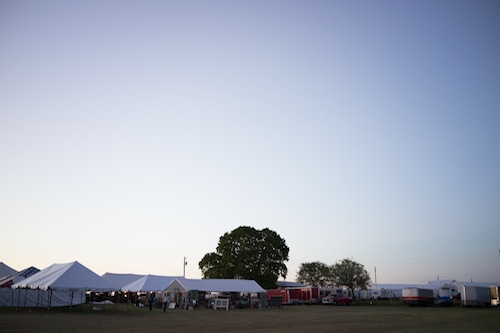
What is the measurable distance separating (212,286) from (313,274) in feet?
161

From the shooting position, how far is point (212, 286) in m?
46.2

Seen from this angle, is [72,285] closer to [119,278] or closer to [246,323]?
[246,323]

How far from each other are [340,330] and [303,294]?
42.4m

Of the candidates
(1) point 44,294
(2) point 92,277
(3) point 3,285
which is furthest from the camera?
(1) point 44,294

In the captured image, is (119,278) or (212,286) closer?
(212,286)

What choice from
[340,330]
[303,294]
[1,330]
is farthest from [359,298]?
[1,330]

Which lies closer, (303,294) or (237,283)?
(237,283)

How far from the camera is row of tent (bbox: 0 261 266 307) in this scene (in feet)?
107

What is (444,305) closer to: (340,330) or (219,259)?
(219,259)

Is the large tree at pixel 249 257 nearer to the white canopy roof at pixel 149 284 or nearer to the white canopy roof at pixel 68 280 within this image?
the white canopy roof at pixel 149 284

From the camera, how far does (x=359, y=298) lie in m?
80.4

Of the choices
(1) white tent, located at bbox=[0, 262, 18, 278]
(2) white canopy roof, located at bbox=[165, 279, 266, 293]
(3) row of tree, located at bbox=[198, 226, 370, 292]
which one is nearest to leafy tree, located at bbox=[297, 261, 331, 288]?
(3) row of tree, located at bbox=[198, 226, 370, 292]

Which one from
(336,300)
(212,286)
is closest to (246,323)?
(212,286)

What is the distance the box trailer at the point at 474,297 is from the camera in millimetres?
45938
